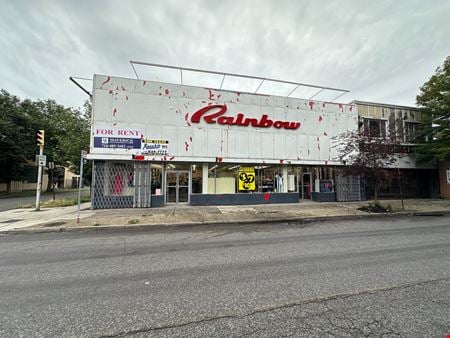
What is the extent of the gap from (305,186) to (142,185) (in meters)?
13.1

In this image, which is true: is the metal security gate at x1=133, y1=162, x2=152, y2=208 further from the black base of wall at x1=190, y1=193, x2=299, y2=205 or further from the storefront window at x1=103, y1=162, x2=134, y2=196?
the black base of wall at x1=190, y1=193, x2=299, y2=205

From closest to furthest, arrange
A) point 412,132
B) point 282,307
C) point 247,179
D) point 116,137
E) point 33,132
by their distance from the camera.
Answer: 1. point 282,307
2. point 116,137
3. point 247,179
4. point 412,132
5. point 33,132

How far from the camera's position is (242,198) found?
48.1ft

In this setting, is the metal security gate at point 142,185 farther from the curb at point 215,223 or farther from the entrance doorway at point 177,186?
the curb at point 215,223

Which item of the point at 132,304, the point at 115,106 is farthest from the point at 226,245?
the point at 115,106

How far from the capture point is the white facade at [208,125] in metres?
13.1

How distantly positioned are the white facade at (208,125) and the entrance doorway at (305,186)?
6.40 ft

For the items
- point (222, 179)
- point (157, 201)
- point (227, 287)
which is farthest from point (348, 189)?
point (227, 287)

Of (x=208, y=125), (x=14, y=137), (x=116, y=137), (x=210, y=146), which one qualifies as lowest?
(x=210, y=146)

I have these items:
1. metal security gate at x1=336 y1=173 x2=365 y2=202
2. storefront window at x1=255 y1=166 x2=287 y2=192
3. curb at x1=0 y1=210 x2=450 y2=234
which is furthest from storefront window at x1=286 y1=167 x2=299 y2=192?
curb at x1=0 y1=210 x2=450 y2=234

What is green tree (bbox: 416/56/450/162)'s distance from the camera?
50.6ft

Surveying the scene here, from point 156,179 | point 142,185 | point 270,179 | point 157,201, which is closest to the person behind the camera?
point 142,185

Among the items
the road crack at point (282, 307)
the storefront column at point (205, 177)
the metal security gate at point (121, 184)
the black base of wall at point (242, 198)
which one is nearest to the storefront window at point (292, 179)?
the black base of wall at point (242, 198)

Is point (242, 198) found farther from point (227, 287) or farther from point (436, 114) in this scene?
point (436, 114)
